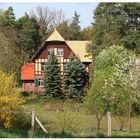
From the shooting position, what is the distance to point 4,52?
44.7 m

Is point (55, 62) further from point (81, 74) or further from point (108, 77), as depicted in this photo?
point (108, 77)

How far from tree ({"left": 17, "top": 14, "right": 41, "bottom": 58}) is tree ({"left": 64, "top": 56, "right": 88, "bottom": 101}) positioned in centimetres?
1502

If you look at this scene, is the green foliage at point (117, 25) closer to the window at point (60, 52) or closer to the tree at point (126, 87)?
the window at point (60, 52)

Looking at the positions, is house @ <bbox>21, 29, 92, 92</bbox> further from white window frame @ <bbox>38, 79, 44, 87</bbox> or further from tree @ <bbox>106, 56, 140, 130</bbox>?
tree @ <bbox>106, 56, 140, 130</bbox>

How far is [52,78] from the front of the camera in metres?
46.0

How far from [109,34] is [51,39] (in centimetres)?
976

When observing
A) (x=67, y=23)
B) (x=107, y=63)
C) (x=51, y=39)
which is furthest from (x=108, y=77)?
(x=67, y=23)

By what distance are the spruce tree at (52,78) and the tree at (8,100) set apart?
2327cm

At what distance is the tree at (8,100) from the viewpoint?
19.8 metres

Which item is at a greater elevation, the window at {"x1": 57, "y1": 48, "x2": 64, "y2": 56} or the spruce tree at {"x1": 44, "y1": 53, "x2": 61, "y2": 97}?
the window at {"x1": 57, "y1": 48, "x2": 64, "y2": 56}

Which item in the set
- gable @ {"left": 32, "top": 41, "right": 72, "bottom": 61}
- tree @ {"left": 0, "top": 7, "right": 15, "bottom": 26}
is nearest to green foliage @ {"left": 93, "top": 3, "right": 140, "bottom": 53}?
gable @ {"left": 32, "top": 41, "right": 72, "bottom": 61}

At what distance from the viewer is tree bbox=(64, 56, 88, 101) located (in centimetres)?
4394

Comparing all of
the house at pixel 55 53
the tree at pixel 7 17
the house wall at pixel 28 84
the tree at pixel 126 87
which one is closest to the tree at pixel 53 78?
the house at pixel 55 53

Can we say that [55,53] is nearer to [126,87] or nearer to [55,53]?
[55,53]
